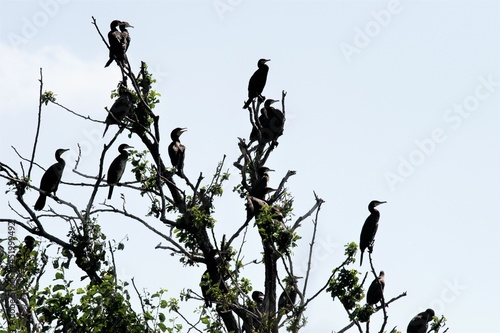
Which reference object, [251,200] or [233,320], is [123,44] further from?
[233,320]

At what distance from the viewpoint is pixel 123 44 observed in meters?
17.6

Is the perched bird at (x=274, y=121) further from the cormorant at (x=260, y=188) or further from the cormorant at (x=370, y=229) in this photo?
the cormorant at (x=370, y=229)

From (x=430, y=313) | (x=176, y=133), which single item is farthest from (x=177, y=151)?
(x=430, y=313)

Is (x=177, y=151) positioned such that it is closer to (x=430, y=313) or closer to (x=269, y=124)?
(x=269, y=124)

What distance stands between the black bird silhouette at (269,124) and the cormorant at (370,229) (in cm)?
212

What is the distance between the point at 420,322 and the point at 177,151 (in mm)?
5015

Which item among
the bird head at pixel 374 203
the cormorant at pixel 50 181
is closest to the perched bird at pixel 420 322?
the bird head at pixel 374 203

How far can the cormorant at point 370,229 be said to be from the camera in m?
15.4

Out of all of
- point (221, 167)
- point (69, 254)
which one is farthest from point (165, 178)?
point (69, 254)

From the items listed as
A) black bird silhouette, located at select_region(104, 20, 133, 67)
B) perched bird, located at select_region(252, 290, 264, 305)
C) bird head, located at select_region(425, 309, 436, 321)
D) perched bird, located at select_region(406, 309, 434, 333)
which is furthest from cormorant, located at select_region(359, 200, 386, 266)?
black bird silhouette, located at select_region(104, 20, 133, 67)

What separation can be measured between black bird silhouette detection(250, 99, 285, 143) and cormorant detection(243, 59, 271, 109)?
1.57ft

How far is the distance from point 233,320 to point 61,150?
4543 mm

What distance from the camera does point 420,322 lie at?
18188 millimetres

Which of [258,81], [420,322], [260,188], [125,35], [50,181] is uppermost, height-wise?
[125,35]
